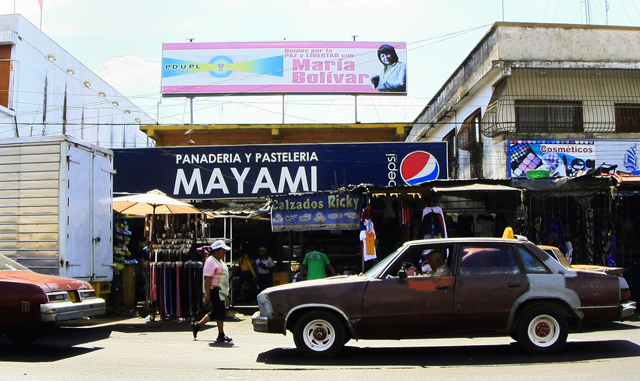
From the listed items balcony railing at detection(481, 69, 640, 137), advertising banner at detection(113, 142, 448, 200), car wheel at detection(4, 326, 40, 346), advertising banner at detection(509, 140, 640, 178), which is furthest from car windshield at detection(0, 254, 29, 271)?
balcony railing at detection(481, 69, 640, 137)

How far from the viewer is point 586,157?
62.5 feet

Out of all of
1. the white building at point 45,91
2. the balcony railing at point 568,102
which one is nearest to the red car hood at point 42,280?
the white building at point 45,91

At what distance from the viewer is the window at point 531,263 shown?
8055 mm

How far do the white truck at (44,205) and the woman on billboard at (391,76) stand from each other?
15.8 metres

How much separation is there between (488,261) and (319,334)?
7.99 feet

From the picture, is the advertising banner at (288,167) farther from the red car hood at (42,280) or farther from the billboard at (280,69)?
the red car hood at (42,280)

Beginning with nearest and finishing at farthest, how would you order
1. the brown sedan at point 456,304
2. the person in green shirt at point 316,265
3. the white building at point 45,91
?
1. the brown sedan at point 456,304
2. the person in green shirt at point 316,265
3. the white building at point 45,91

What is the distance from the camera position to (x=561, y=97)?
19.5 metres

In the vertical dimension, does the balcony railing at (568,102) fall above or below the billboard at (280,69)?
below

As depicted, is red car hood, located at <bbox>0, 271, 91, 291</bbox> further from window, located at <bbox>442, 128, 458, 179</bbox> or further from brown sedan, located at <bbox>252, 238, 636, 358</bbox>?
window, located at <bbox>442, 128, 458, 179</bbox>

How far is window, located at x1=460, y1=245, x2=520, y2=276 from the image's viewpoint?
8.05m

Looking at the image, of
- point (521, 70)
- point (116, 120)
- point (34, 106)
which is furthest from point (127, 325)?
point (116, 120)

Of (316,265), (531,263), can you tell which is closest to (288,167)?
(316,265)

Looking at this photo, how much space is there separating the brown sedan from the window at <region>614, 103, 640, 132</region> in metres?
13.3
